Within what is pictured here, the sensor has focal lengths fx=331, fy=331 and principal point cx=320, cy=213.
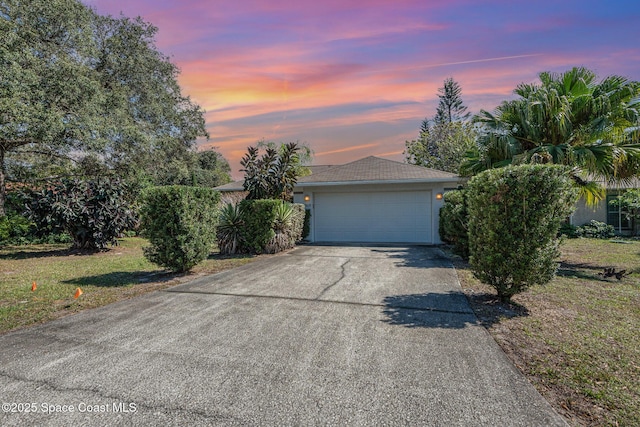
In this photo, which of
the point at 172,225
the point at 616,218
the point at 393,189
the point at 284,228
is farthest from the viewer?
the point at 616,218

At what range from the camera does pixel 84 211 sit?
984cm

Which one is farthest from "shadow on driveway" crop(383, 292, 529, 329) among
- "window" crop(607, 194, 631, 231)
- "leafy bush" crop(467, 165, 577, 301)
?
"window" crop(607, 194, 631, 231)

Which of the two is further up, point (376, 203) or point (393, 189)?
point (393, 189)

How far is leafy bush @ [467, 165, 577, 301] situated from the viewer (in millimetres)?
4090

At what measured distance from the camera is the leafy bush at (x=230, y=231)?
31.9 feet

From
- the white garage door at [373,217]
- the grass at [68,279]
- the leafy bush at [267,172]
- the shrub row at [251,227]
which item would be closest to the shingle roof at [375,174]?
the white garage door at [373,217]

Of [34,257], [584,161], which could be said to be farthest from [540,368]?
[34,257]

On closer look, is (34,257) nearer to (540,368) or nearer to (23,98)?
(23,98)

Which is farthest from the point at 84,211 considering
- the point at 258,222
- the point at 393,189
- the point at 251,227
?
the point at 393,189

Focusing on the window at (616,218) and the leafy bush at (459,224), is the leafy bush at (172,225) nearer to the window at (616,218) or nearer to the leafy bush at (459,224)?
the leafy bush at (459,224)

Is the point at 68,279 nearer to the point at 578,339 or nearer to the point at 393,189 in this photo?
the point at 578,339

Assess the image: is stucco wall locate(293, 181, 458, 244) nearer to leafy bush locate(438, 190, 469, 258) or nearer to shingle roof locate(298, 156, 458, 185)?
shingle roof locate(298, 156, 458, 185)

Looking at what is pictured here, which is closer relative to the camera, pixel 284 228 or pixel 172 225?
pixel 172 225

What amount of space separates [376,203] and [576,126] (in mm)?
6492
